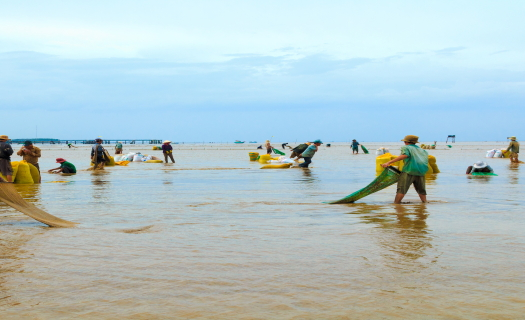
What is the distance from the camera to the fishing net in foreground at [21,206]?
7156 millimetres

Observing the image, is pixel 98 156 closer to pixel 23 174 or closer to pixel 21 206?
pixel 23 174

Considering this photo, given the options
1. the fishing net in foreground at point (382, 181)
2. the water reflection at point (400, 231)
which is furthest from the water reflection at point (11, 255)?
the fishing net in foreground at point (382, 181)

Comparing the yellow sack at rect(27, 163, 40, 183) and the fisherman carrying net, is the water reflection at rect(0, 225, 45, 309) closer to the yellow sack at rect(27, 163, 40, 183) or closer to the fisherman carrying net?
the fisherman carrying net

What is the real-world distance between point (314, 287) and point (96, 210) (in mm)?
6099

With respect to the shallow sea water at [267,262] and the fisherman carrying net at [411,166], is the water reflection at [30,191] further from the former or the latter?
the fisherman carrying net at [411,166]

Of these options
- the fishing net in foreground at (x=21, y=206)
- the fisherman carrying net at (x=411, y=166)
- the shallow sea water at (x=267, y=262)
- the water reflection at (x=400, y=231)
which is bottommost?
the shallow sea water at (x=267, y=262)

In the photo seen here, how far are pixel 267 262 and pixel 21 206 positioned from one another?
401cm

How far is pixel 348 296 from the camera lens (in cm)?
405

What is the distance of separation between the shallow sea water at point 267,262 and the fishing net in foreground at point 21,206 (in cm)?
19

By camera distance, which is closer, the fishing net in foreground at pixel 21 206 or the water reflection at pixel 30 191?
the fishing net in foreground at pixel 21 206

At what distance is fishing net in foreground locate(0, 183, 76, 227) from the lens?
282 inches

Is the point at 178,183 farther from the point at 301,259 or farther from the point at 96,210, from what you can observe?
the point at 301,259

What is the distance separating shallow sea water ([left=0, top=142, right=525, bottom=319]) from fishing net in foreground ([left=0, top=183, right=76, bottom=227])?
0.19m

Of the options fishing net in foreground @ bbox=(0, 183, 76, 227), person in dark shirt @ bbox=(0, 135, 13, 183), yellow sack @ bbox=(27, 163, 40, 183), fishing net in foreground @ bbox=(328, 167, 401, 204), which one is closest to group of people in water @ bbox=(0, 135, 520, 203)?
person in dark shirt @ bbox=(0, 135, 13, 183)
